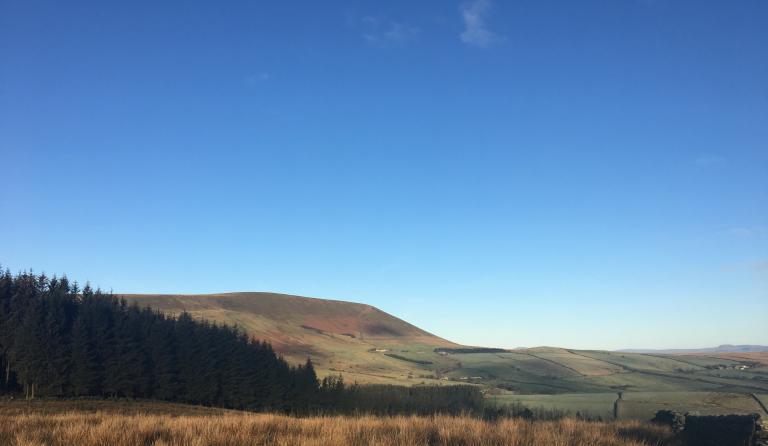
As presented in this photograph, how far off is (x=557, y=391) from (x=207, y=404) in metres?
62.7

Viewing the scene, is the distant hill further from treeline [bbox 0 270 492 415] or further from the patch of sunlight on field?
treeline [bbox 0 270 492 415]

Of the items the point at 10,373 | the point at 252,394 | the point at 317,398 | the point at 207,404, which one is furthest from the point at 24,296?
the point at 317,398

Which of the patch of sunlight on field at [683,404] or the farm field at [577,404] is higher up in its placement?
the patch of sunlight on field at [683,404]

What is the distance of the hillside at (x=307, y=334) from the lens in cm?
12962

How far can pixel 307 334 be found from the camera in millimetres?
162500

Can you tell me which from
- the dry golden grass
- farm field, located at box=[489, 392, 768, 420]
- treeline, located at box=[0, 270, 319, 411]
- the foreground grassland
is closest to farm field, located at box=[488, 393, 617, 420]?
farm field, located at box=[489, 392, 768, 420]

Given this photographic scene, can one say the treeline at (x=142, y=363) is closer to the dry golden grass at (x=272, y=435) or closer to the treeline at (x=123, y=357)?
the treeline at (x=123, y=357)

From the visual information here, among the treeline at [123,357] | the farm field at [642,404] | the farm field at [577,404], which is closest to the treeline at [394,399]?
the treeline at [123,357]

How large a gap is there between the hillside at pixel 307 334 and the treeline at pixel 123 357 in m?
34.8

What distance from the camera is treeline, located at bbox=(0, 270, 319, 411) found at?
59.5 metres

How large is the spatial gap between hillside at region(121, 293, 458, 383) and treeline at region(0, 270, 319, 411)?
34846 millimetres

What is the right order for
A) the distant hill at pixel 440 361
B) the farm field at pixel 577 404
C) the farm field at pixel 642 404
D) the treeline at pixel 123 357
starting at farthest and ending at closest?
the distant hill at pixel 440 361 → the farm field at pixel 577 404 → the treeline at pixel 123 357 → the farm field at pixel 642 404

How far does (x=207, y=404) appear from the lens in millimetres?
69438

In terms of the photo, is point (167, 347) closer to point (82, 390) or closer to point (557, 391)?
point (82, 390)
